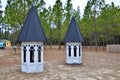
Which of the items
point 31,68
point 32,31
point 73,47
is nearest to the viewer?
point 31,68

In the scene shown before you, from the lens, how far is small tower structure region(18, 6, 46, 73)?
1342cm

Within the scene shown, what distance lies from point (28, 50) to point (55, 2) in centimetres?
2971

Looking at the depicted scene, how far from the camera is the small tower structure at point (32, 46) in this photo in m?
13.4

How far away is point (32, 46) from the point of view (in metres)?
13.6

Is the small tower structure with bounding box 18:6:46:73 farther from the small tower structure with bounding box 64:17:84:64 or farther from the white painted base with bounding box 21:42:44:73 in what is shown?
the small tower structure with bounding box 64:17:84:64

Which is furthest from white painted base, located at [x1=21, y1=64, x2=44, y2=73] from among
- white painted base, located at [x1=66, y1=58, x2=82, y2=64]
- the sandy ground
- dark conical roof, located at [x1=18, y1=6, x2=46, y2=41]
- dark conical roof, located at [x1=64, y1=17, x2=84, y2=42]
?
dark conical roof, located at [x1=64, y1=17, x2=84, y2=42]

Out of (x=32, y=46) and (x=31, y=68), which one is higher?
(x=32, y=46)

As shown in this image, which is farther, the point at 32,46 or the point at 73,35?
the point at 73,35

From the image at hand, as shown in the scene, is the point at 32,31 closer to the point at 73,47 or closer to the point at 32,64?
the point at 32,64

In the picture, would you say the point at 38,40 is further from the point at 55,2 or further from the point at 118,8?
the point at 118,8

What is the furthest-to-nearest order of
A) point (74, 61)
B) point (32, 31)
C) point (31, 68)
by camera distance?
1. point (74, 61)
2. point (32, 31)
3. point (31, 68)

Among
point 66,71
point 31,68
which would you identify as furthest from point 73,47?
point 31,68

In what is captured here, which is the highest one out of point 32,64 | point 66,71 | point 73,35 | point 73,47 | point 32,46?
point 73,35

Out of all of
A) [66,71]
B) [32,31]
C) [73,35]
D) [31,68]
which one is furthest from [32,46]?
[73,35]
